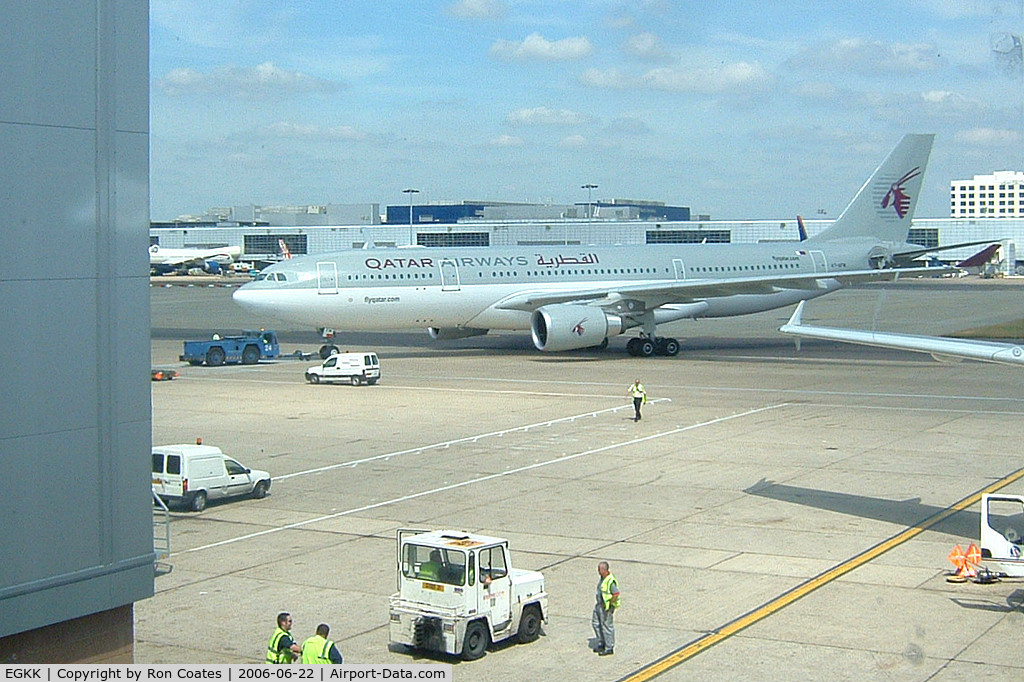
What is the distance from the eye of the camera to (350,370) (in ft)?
154

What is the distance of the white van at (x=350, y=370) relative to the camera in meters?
46.6

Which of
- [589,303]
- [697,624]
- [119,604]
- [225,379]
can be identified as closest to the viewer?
[119,604]

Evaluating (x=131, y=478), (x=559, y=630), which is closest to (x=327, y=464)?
(x=559, y=630)

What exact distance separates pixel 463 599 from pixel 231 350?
41.8m

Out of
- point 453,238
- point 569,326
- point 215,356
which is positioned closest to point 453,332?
point 569,326

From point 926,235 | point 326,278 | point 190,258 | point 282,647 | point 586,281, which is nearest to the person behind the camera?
point 282,647

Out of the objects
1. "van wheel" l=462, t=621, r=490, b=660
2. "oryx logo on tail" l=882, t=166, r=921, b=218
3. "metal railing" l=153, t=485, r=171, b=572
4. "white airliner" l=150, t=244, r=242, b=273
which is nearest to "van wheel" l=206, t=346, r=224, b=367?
"metal railing" l=153, t=485, r=171, b=572

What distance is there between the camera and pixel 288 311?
5106 cm

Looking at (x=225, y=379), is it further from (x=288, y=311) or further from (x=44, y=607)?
(x=44, y=607)

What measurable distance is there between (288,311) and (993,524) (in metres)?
36.0

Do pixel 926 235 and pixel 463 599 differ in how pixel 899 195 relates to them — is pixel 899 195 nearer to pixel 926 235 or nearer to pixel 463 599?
pixel 463 599

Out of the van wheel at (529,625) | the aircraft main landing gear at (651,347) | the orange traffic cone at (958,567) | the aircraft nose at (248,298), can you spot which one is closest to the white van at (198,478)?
the van wheel at (529,625)

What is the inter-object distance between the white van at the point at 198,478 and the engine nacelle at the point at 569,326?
25749 millimetres

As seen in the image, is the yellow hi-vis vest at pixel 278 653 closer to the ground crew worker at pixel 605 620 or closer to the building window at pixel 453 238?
the ground crew worker at pixel 605 620
